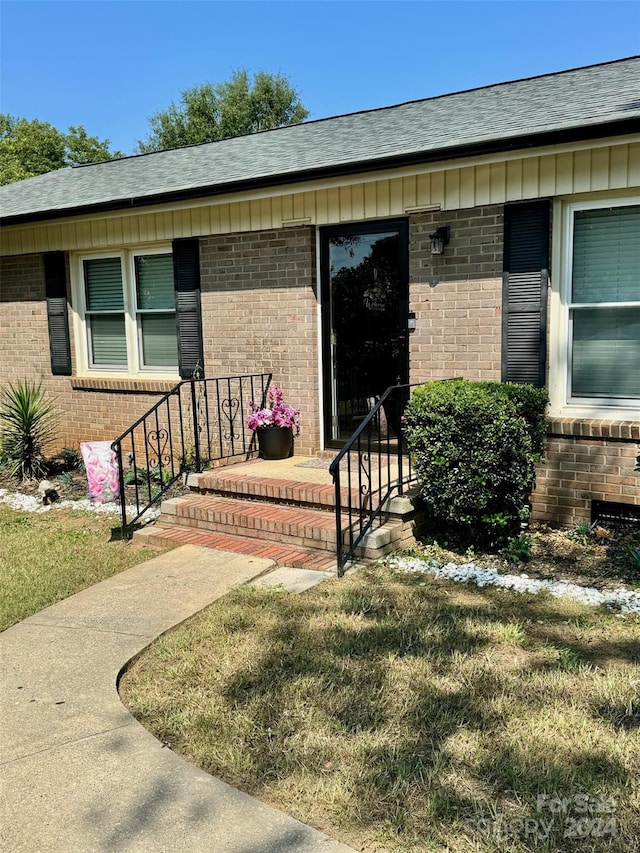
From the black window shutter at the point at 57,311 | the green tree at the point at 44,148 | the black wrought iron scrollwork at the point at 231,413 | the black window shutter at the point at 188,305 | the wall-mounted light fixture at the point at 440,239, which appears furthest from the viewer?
the green tree at the point at 44,148

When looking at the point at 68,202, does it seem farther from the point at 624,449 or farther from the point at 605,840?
the point at 605,840

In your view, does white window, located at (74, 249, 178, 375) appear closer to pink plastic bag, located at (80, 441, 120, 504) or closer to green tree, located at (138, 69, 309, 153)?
pink plastic bag, located at (80, 441, 120, 504)

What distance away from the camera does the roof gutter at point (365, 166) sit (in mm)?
4758

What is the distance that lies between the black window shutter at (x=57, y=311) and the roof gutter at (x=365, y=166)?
0.61m

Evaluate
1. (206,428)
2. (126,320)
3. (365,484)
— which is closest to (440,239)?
(365,484)

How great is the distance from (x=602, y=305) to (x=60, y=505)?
18.3ft

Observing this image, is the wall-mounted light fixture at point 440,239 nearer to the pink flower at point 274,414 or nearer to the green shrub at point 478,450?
the green shrub at point 478,450

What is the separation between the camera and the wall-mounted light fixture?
581cm

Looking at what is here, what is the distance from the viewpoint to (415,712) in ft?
9.62

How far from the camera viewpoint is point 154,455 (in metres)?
8.21

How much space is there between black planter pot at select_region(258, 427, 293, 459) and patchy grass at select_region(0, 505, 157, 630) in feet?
5.30

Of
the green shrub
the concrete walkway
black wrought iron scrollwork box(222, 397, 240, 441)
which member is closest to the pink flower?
black wrought iron scrollwork box(222, 397, 240, 441)

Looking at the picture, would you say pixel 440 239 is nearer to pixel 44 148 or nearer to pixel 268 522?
pixel 268 522

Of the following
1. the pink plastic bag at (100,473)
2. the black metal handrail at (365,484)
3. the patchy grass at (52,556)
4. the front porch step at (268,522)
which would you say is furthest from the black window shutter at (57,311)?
the black metal handrail at (365,484)
